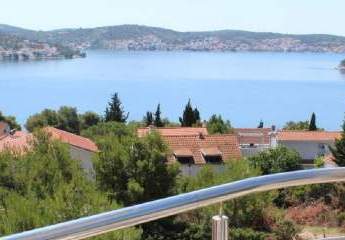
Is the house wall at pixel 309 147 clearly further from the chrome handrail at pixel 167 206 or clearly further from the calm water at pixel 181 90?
the chrome handrail at pixel 167 206

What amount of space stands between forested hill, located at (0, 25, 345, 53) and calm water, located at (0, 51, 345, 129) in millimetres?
34283

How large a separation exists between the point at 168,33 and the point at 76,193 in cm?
16946

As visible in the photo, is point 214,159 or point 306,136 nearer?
point 214,159

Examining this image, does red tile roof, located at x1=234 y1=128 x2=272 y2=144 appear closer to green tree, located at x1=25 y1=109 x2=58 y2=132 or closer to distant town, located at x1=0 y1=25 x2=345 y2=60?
green tree, located at x1=25 y1=109 x2=58 y2=132

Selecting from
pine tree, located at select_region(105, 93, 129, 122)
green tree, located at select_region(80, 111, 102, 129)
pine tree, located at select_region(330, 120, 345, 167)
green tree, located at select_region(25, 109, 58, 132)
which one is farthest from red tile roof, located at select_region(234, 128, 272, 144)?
pine tree, located at select_region(330, 120, 345, 167)

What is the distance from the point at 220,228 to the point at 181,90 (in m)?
84.5

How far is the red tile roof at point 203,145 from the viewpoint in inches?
984

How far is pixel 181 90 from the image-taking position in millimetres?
85688

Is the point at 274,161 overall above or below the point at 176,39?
above

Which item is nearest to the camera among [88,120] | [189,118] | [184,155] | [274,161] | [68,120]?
[274,161]

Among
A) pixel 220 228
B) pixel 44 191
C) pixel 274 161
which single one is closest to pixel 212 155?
pixel 274 161

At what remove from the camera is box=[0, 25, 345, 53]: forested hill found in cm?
17212

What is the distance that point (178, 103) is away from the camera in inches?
2788

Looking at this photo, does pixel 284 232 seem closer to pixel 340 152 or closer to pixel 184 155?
pixel 340 152
